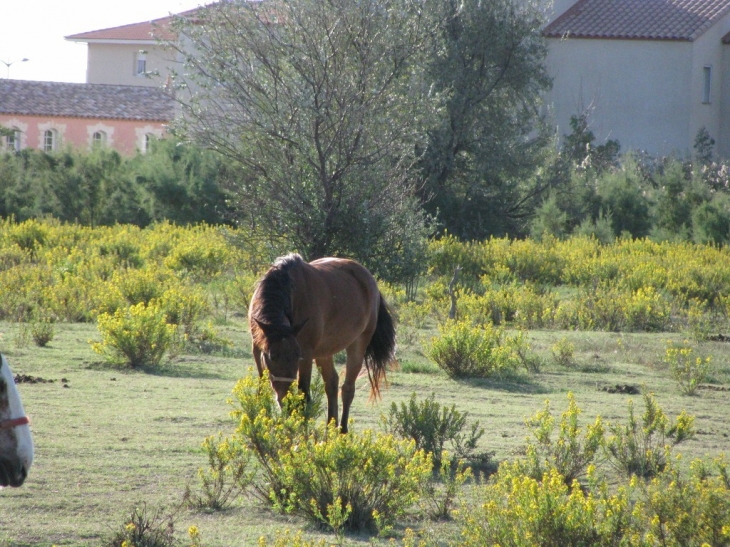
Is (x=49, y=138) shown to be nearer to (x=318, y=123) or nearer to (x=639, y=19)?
(x=639, y=19)

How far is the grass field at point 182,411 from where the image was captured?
215 inches

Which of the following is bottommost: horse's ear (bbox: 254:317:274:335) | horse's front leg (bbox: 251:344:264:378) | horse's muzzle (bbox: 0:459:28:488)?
horse's muzzle (bbox: 0:459:28:488)

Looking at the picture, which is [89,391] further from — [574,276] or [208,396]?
[574,276]

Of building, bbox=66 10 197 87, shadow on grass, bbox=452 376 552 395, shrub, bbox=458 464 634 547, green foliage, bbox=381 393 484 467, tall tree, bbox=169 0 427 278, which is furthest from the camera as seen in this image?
building, bbox=66 10 197 87

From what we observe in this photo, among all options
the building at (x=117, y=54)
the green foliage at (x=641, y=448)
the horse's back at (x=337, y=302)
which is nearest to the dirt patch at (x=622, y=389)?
the green foliage at (x=641, y=448)

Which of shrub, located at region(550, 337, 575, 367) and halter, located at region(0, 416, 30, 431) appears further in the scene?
shrub, located at region(550, 337, 575, 367)

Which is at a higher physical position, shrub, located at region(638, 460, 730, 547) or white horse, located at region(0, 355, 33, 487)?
white horse, located at region(0, 355, 33, 487)

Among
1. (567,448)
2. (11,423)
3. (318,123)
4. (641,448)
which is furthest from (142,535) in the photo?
(318,123)

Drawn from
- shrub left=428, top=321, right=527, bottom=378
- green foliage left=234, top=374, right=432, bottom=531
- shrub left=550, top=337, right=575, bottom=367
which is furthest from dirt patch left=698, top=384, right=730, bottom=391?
green foliage left=234, top=374, right=432, bottom=531

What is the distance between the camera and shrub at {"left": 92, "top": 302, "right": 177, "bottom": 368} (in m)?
10.7

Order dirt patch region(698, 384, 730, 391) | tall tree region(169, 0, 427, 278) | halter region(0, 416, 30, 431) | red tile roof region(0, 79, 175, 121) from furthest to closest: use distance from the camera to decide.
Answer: red tile roof region(0, 79, 175, 121), tall tree region(169, 0, 427, 278), dirt patch region(698, 384, 730, 391), halter region(0, 416, 30, 431)

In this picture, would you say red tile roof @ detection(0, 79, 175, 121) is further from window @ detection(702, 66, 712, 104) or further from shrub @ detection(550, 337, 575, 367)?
shrub @ detection(550, 337, 575, 367)

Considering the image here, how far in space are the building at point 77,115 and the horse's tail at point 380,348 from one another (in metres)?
38.7

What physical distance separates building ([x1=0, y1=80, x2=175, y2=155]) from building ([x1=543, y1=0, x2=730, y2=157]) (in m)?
18.5
